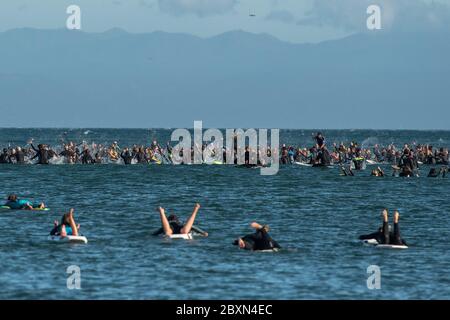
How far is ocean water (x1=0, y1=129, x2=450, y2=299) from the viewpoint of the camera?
2911cm

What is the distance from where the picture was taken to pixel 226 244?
37.8m

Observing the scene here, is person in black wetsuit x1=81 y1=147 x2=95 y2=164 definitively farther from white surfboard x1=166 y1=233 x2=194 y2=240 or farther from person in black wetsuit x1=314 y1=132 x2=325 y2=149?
white surfboard x1=166 y1=233 x2=194 y2=240

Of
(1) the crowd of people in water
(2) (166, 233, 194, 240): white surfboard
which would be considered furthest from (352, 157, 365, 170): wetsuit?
(2) (166, 233, 194, 240): white surfboard

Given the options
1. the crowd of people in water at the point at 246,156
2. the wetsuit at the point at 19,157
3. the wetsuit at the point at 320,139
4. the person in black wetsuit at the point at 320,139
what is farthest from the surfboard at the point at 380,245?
the wetsuit at the point at 19,157

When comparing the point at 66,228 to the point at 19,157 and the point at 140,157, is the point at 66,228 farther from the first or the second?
the point at 140,157

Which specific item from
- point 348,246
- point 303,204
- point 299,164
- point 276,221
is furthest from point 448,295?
point 299,164

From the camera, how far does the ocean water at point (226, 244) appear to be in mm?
29109

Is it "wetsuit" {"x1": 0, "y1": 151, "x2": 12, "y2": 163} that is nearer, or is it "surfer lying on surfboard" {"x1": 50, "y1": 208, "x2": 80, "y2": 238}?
"surfer lying on surfboard" {"x1": 50, "y1": 208, "x2": 80, "y2": 238}

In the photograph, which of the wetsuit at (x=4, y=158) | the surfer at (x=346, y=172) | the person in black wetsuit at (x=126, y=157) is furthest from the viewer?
the person in black wetsuit at (x=126, y=157)

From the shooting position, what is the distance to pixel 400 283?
30.1 m

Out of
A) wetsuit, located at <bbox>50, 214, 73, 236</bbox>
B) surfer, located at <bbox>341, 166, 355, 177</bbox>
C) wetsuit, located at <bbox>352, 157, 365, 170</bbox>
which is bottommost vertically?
wetsuit, located at <bbox>50, 214, 73, 236</bbox>

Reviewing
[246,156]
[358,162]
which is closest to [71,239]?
[358,162]

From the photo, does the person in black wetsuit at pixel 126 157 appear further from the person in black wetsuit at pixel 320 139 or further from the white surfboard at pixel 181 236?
the white surfboard at pixel 181 236

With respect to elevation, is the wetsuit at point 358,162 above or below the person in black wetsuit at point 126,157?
below
